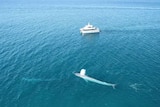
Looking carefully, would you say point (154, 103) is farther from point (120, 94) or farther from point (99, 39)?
point (99, 39)

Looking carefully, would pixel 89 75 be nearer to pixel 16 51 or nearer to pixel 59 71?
pixel 59 71

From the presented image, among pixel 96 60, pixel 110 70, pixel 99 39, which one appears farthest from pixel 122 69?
pixel 99 39

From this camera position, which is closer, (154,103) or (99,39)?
(154,103)

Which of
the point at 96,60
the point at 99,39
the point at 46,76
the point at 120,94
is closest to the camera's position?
the point at 120,94

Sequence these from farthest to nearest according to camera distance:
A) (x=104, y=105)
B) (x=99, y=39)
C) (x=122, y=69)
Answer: (x=99, y=39) < (x=122, y=69) < (x=104, y=105)

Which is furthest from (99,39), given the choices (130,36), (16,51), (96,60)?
(16,51)

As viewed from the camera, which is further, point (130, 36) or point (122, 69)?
point (130, 36)
